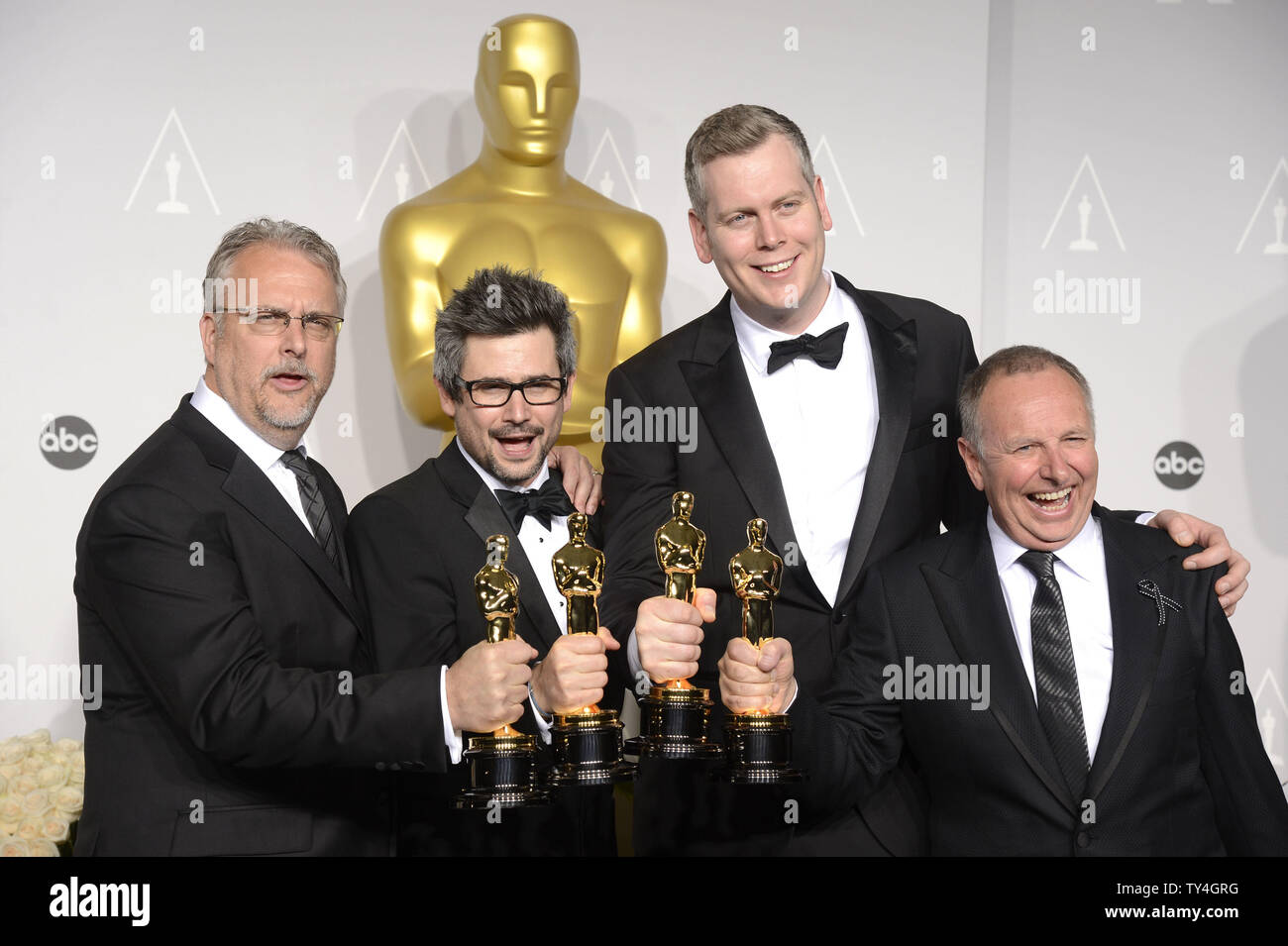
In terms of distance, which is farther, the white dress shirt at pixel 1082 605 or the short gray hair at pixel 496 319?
the short gray hair at pixel 496 319

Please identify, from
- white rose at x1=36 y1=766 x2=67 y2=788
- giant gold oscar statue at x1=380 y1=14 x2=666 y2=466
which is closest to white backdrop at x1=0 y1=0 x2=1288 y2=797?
giant gold oscar statue at x1=380 y1=14 x2=666 y2=466

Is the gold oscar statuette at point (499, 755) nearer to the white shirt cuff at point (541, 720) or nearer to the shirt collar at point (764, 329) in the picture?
the white shirt cuff at point (541, 720)

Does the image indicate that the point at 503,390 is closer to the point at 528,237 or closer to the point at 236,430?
the point at 236,430

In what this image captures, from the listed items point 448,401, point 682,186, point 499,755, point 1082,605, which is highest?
point 682,186

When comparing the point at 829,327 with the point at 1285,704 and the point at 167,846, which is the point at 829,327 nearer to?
the point at 167,846

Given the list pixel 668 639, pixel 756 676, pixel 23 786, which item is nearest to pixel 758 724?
pixel 756 676

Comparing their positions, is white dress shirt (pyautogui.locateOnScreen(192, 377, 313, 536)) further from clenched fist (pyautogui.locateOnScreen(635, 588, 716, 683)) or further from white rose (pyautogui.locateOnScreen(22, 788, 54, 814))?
white rose (pyautogui.locateOnScreen(22, 788, 54, 814))

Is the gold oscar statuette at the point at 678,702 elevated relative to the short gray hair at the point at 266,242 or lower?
lower

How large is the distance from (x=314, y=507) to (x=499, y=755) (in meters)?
0.74

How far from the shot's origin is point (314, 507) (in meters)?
2.81

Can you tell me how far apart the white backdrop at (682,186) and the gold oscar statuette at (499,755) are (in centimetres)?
293

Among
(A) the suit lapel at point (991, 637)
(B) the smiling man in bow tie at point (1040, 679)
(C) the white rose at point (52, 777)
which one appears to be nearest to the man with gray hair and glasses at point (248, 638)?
(B) the smiling man in bow tie at point (1040, 679)

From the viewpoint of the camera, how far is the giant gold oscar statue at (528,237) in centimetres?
431
